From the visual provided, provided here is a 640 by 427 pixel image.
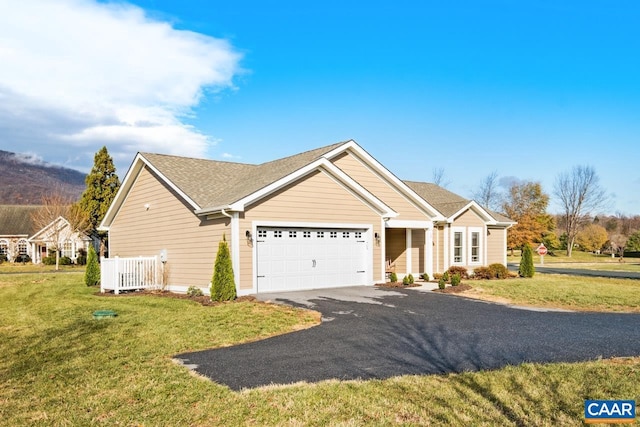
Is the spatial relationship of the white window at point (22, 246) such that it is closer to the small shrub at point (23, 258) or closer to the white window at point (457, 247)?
the small shrub at point (23, 258)

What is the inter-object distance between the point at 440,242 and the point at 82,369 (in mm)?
19185

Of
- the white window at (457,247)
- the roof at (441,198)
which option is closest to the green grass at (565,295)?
the white window at (457,247)

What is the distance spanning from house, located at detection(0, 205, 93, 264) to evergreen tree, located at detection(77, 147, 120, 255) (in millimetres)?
2671

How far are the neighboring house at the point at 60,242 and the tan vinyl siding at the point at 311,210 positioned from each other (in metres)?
29.6

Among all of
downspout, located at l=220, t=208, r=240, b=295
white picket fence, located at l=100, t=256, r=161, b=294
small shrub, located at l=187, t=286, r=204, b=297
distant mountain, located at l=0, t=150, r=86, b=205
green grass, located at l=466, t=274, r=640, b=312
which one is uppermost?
distant mountain, located at l=0, t=150, r=86, b=205

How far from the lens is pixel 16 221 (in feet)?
158

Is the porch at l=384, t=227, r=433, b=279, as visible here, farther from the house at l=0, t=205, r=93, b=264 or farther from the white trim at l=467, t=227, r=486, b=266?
the house at l=0, t=205, r=93, b=264

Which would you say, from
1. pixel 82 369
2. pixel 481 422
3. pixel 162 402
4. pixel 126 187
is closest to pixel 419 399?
pixel 481 422

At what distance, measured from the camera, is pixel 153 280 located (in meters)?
18.8

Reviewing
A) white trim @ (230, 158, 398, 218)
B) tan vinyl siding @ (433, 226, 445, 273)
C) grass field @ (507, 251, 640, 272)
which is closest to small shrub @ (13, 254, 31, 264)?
white trim @ (230, 158, 398, 218)

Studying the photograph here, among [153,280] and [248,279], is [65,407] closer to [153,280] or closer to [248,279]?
[248,279]

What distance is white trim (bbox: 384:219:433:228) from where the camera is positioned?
825 inches

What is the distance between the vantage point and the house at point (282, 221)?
52.6ft

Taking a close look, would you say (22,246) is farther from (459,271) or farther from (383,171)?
(459,271)
